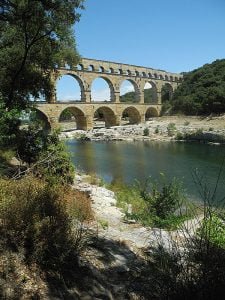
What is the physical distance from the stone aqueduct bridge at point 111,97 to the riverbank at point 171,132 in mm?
3504

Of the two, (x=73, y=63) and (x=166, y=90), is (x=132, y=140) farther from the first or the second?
(x=166, y=90)

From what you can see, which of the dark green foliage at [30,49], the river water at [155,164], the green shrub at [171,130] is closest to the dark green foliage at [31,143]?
the dark green foliage at [30,49]

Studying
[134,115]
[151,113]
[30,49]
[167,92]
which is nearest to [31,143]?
[30,49]

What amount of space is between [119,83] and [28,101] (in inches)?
1956

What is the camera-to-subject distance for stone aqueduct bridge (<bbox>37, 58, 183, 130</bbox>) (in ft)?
174

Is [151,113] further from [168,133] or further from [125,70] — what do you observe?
[168,133]

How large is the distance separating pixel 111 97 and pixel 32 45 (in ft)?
161

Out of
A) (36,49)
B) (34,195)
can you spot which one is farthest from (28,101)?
(34,195)

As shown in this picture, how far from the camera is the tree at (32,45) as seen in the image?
13.4 meters

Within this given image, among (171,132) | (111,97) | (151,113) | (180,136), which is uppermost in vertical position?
(111,97)

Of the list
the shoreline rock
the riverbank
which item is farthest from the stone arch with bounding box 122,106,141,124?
the riverbank

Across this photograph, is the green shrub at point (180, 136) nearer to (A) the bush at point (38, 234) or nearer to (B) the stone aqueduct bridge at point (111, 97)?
(B) the stone aqueduct bridge at point (111, 97)

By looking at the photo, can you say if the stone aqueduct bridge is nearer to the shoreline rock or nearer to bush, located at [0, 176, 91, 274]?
the shoreline rock

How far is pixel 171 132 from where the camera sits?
160 feet
